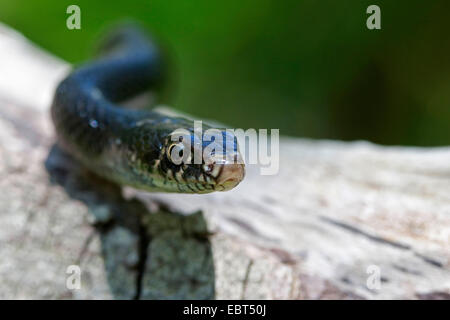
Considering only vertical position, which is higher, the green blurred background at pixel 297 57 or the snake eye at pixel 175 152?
the green blurred background at pixel 297 57

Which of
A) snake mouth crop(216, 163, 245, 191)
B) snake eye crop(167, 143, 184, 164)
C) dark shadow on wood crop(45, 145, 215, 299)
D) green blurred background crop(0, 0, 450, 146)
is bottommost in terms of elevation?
dark shadow on wood crop(45, 145, 215, 299)

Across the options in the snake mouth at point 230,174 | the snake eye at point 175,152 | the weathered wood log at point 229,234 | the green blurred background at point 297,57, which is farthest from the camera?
the green blurred background at point 297,57

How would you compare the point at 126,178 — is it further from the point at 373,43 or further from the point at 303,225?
the point at 373,43

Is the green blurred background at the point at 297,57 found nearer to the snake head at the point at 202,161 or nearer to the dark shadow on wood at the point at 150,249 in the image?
the dark shadow on wood at the point at 150,249

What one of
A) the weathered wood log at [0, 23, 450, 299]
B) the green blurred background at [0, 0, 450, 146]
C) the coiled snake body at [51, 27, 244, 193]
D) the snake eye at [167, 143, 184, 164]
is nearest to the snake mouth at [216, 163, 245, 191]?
the coiled snake body at [51, 27, 244, 193]

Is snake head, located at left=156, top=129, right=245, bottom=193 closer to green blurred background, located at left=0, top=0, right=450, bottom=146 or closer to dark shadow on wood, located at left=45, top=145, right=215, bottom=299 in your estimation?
dark shadow on wood, located at left=45, top=145, right=215, bottom=299

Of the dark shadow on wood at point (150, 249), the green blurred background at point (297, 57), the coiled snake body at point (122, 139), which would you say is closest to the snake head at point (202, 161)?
the coiled snake body at point (122, 139)
